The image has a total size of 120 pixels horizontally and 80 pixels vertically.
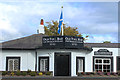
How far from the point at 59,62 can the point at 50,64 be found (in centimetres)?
247

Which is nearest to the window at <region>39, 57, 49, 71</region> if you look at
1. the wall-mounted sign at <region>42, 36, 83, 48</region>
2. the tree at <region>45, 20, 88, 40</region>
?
the wall-mounted sign at <region>42, 36, 83, 48</region>

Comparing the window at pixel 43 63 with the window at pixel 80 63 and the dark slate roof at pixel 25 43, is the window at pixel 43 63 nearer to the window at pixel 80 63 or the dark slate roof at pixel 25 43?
the dark slate roof at pixel 25 43

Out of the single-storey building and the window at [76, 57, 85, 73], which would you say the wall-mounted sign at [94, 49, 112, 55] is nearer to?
the single-storey building

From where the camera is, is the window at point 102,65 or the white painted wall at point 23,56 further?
the window at point 102,65

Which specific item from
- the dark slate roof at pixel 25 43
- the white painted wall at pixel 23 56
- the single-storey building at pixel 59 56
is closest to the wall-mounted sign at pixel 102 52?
the single-storey building at pixel 59 56

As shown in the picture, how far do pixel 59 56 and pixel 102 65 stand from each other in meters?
4.67

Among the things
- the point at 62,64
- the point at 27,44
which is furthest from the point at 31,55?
the point at 62,64

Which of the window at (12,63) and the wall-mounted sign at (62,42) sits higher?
the wall-mounted sign at (62,42)

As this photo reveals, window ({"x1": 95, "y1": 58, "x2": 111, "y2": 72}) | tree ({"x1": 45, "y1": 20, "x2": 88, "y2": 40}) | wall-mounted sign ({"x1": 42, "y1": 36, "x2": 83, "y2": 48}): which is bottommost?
window ({"x1": 95, "y1": 58, "x2": 111, "y2": 72})

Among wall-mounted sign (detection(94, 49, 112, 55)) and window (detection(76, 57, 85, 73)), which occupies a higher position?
wall-mounted sign (detection(94, 49, 112, 55))

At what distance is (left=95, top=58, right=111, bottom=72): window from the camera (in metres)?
23.9

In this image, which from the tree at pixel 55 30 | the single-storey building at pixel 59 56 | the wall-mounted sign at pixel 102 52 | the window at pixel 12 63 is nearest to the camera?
the single-storey building at pixel 59 56

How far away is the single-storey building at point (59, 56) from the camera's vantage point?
21.8 m

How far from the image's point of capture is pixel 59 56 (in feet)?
79.2
